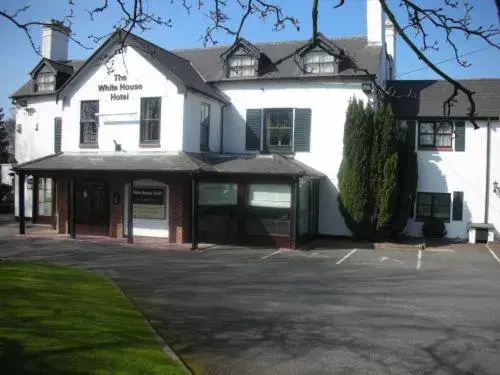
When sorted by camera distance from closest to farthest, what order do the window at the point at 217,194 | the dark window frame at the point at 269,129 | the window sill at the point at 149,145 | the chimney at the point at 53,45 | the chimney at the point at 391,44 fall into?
1. the window at the point at 217,194
2. the window sill at the point at 149,145
3. the dark window frame at the point at 269,129
4. the chimney at the point at 391,44
5. the chimney at the point at 53,45

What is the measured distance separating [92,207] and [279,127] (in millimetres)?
8893

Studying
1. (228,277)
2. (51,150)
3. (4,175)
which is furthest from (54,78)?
(228,277)

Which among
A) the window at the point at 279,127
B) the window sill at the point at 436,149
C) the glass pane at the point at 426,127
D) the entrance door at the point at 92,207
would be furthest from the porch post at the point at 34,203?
the glass pane at the point at 426,127

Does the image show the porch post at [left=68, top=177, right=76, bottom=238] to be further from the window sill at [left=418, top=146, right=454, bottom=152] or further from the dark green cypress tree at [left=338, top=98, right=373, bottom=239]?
the window sill at [left=418, top=146, right=454, bottom=152]

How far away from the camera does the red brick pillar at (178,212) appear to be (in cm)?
2000

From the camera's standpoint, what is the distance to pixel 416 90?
998 inches

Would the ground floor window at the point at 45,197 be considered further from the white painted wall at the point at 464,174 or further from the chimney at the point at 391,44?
the chimney at the point at 391,44

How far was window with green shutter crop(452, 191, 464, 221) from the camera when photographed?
23.2 m

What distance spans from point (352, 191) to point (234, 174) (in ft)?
15.9

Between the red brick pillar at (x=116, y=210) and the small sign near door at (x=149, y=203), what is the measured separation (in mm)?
836

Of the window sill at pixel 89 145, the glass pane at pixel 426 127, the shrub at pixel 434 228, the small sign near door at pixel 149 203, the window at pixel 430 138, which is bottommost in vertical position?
the shrub at pixel 434 228

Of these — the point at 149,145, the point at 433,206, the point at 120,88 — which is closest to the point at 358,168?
the point at 433,206

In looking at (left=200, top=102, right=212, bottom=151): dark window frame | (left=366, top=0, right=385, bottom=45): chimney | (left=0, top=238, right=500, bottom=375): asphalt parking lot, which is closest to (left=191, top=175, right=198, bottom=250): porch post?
(left=0, top=238, right=500, bottom=375): asphalt parking lot

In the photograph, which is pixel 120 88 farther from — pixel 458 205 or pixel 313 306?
Result: pixel 458 205
